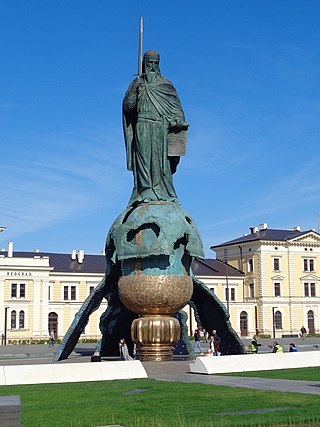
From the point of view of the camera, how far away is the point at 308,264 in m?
78.6

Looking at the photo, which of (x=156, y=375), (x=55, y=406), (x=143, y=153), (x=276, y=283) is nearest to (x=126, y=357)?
(x=156, y=375)

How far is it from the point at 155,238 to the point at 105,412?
10.1 m

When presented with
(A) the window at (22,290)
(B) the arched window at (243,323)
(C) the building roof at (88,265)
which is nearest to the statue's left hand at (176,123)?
(A) the window at (22,290)

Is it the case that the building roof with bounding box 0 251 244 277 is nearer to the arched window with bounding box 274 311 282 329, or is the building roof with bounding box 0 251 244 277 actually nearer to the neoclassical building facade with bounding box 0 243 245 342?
the neoclassical building facade with bounding box 0 243 245 342

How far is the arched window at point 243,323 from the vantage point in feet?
246

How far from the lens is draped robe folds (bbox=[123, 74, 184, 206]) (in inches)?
904

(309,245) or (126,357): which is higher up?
(309,245)

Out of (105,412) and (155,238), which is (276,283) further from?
(105,412)

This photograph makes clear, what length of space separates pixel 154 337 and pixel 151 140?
651cm

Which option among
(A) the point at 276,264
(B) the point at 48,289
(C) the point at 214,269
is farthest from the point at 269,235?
(B) the point at 48,289

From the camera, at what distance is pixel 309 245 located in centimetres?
7856

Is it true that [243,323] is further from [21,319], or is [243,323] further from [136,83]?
[136,83]

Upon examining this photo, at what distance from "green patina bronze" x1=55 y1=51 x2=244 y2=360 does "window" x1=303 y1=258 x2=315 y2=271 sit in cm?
5556

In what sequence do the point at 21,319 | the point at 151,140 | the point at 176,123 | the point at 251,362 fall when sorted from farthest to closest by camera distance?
the point at 21,319 → the point at 176,123 → the point at 151,140 → the point at 251,362
